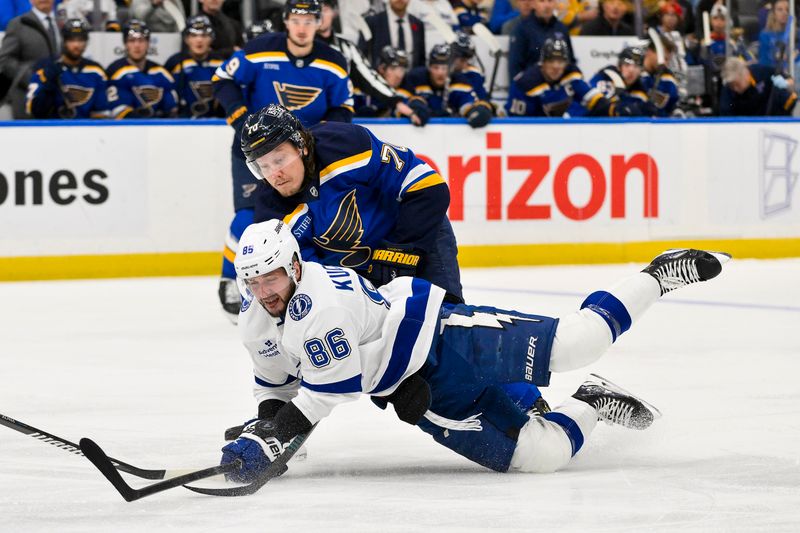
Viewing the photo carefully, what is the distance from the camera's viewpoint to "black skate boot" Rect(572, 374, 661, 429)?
3465 mm

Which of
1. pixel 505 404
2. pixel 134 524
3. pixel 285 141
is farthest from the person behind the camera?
pixel 285 141

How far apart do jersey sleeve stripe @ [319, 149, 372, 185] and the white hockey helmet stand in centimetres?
84

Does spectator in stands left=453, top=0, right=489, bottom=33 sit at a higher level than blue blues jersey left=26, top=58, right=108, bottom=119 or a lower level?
higher

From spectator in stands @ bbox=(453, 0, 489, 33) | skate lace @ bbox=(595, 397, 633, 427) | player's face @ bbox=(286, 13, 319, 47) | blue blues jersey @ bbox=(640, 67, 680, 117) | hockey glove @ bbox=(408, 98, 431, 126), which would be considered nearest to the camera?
skate lace @ bbox=(595, 397, 633, 427)

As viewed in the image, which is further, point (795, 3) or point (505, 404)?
point (795, 3)

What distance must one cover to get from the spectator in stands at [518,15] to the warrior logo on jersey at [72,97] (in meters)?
3.16

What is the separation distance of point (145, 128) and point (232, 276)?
7.96ft

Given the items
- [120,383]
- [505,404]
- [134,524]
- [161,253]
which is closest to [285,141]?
[505,404]

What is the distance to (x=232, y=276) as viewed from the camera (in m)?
6.38

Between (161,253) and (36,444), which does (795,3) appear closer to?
(161,253)

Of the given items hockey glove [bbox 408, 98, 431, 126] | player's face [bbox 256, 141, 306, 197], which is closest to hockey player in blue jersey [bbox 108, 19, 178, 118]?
hockey glove [bbox 408, 98, 431, 126]

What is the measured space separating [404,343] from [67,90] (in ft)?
20.1

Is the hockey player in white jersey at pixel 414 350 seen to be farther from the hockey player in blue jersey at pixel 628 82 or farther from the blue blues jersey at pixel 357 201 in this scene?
the hockey player in blue jersey at pixel 628 82

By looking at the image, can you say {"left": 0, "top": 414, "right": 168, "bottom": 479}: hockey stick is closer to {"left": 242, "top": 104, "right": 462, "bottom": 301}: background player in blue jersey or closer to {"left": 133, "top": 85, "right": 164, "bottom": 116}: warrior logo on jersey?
{"left": 242, "top": 104, "right": 462, "bottom": 301}: background player in blue jersey
